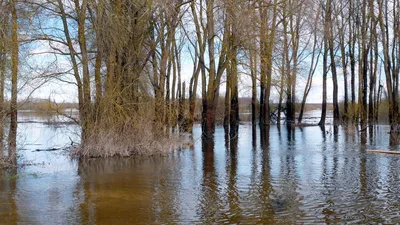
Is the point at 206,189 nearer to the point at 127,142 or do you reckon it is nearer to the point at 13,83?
the point at 127,142

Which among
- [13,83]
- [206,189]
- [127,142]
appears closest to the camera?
[206,189]

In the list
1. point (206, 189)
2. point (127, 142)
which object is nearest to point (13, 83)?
point (127, 142)

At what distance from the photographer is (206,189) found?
1080cm

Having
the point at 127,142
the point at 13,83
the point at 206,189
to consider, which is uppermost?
the point at 13,83

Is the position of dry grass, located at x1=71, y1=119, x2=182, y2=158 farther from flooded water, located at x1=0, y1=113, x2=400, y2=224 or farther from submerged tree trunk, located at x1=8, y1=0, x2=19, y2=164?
submerged tree trunk, located at x1=8, y1=0, x2=19, y2=164

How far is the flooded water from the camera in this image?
27.5 ft

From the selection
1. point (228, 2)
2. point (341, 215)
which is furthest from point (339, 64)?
point (341, 215)

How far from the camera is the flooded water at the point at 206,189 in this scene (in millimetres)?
8383

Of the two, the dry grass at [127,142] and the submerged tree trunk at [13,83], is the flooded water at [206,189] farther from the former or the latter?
the submerged tree trunk at [13,83]

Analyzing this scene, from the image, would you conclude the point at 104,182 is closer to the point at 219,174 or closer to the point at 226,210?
the point at 219,174

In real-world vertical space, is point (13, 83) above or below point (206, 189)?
above

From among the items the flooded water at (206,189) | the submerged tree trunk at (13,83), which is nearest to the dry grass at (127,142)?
the flooded water at (206,189)

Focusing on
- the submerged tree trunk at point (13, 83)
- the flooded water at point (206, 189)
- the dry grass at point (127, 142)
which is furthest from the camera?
the dry grass at point (127, 142)

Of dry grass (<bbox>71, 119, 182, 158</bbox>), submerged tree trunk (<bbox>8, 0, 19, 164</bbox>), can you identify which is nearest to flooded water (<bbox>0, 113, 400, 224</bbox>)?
Result: dry grass (<bbox>71, 119, 182, 158</bbox>)
